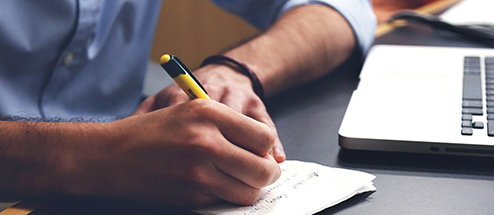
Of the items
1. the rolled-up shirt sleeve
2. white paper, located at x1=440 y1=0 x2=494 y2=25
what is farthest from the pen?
white paper, located at x1=440 y1=0 x2=494 y2=25

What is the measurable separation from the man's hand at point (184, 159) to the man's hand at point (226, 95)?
0.16m

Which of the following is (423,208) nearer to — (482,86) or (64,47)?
(482,86)

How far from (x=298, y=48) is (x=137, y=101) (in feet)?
0.98

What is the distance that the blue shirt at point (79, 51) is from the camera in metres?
0.69

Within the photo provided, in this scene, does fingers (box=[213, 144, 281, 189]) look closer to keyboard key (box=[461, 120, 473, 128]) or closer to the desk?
the desk

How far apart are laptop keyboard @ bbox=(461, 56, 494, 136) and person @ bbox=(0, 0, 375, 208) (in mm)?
173

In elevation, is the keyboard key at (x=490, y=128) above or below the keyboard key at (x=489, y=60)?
above

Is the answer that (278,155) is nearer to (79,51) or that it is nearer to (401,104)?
(401,104)

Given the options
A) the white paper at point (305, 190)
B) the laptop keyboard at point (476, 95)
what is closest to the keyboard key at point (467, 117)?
the laptop keyboard at point (476, 95)

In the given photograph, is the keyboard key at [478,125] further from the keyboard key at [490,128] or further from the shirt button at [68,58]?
the shirt button at [68,58]

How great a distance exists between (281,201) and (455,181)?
0.52 feet

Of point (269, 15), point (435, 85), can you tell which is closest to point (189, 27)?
point (269, 15)

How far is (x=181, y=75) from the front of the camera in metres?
0.46

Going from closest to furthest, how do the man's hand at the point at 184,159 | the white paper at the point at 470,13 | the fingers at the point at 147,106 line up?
1. the man's hand at the point at 184,159
2. the fingers at the point at 147,106
3. the white paper at the point at 470,13
